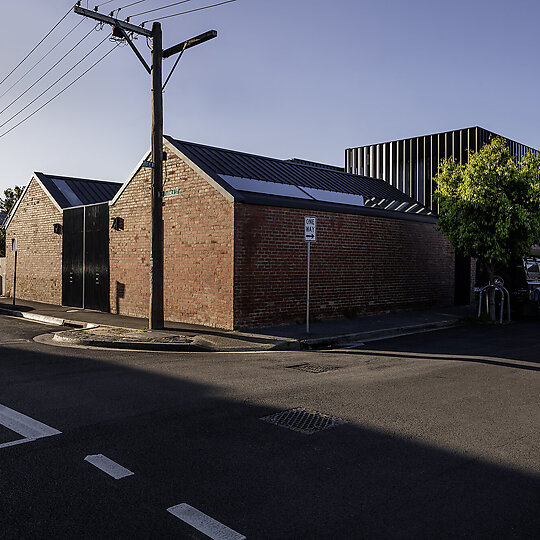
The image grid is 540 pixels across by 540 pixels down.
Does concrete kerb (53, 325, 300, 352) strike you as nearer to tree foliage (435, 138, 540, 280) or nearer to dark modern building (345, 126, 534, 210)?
tree foliage (435, 138, 540, 280)

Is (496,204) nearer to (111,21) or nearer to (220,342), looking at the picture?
(220,342)

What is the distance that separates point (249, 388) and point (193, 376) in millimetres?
1208

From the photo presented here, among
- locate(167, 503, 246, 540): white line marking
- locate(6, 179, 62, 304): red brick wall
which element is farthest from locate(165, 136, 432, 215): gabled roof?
locate(167, 503, 246, 540): white line marking

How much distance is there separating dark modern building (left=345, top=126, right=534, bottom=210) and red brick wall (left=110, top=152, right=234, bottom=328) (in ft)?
59.1

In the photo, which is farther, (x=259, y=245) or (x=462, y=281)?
(x=462, y=281)

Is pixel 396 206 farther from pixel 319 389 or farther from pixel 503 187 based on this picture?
pixel 319 389

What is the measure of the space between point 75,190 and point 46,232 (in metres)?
2.47

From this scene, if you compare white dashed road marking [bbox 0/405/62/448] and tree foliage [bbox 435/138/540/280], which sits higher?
tree foliage [bbox 435/138/540/280]

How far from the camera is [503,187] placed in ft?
53.0

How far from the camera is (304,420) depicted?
610 cm

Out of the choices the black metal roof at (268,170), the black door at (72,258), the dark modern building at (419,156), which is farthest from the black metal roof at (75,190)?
the dark modern building at (419,156)

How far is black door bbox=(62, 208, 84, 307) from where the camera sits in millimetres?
20234

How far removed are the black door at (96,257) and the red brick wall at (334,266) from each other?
7.05 m

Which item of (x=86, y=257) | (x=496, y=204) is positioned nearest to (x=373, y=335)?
(x=496, y=204)
